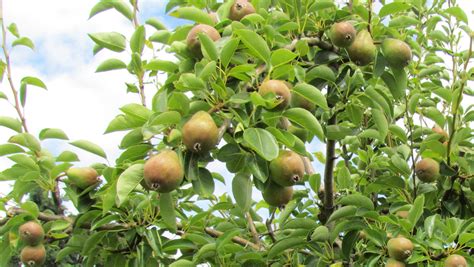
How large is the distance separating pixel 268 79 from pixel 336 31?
39cm

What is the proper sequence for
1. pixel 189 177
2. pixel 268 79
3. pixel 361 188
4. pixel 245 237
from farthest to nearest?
pixel 361 188, pixel 245 237, pixel 268 79, pixel 189 177

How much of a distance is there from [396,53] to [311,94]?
39cm

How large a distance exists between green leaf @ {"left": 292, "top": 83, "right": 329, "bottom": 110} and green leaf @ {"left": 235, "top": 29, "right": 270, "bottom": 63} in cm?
14

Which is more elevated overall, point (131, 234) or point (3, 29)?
point (3, 29)

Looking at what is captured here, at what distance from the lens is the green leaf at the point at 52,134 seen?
2458 millimetres

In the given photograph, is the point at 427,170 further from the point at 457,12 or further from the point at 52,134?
the point at 52,134

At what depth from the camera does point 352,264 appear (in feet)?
8.06

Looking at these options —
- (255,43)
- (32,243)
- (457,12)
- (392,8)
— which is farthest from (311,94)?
(32,243)

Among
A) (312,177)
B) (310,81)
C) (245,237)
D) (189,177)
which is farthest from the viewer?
(245,237)

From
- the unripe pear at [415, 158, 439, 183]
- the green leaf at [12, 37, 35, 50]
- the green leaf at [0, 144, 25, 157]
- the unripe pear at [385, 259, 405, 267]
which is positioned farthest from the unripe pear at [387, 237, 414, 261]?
the green leaf at [12, 37, 35, 50]

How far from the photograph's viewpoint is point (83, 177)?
228 cm

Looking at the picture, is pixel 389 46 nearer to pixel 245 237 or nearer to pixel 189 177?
pixel 189 177

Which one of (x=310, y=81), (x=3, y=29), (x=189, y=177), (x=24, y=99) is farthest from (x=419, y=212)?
(x=3, y=29)

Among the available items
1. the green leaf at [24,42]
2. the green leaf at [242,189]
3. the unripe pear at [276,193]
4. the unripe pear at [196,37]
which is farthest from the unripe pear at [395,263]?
the green leaf at [24,42]
